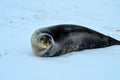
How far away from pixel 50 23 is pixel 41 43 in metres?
2.27

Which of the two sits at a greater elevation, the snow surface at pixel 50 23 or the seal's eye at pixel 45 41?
the seal's eye at pixel 45 41

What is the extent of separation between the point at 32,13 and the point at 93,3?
211 centimetres

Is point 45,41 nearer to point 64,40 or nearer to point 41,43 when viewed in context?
point 41,43

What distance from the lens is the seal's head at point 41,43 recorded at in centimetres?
414

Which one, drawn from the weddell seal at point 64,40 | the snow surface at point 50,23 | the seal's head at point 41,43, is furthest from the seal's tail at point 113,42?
the seal's head at point 41,43

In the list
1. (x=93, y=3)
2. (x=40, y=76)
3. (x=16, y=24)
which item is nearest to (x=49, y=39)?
(x=40, y=76)

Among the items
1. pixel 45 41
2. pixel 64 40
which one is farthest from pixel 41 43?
pixel 64 40

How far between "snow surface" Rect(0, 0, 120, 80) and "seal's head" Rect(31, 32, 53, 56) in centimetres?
12

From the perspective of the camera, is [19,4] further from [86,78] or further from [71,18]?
[86,78]

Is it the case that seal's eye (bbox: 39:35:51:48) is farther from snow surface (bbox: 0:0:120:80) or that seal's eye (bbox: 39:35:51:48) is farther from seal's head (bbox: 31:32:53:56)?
snow surface (bbox: 0:0:120:80)

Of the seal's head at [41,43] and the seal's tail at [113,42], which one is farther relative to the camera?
the seal's tail at [113,42]

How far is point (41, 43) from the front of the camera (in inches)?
165

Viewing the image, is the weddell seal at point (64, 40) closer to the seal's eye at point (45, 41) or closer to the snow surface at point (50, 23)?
the seal's eye at point (45, 41)

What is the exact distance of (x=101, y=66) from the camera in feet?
12.2
